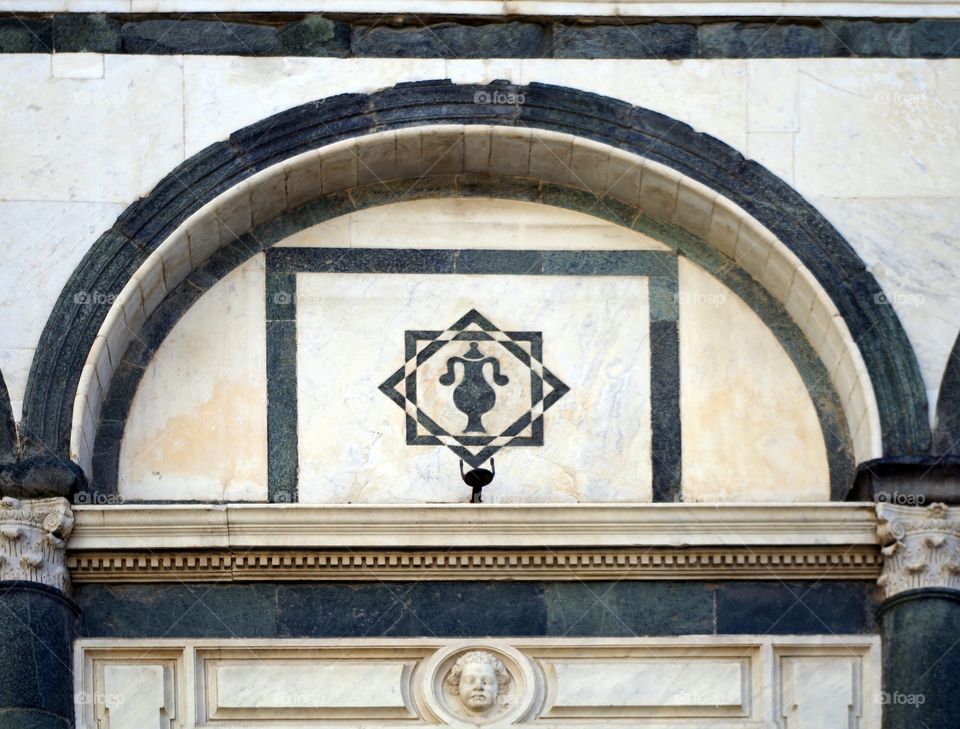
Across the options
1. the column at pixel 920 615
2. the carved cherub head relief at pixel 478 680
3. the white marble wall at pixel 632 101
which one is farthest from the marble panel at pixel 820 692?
the white marble wall at pixel 632 101

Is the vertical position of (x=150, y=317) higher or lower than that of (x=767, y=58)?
lower

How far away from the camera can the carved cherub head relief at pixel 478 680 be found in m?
15.3

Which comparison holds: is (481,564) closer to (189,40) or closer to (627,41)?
(627,41)

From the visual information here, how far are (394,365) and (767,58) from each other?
2.59 metres

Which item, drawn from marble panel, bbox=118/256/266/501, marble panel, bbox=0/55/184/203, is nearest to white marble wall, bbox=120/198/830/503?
marble panel, bbox=118/256/266/501

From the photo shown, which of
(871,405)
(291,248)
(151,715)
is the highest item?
(291,248)

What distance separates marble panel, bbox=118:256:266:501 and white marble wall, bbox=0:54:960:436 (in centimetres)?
73

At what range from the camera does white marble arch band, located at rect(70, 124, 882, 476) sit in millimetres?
15805

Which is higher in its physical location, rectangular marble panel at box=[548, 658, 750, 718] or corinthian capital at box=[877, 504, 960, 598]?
corinthian capital at box=[877, 504, 960, 598]

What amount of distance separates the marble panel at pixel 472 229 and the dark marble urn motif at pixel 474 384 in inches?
25.7

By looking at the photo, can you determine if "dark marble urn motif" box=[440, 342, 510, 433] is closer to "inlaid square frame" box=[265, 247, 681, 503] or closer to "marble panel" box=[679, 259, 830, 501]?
"inlaid square frame" box=[265, 247, 681, 503]

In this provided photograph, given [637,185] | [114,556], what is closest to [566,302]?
[637,185]

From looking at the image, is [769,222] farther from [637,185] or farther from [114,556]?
[114,556]

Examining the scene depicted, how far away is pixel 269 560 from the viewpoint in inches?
607
